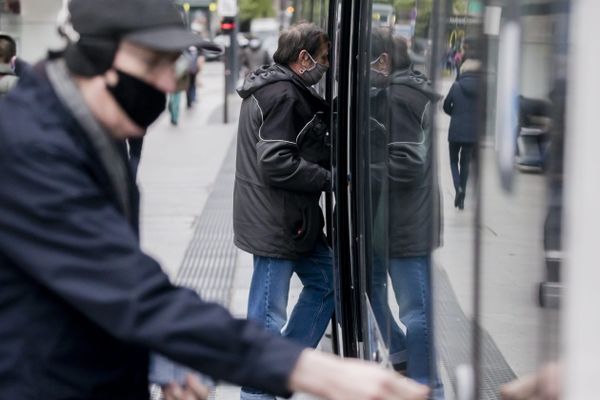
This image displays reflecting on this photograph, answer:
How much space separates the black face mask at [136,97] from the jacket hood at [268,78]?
9.52ft

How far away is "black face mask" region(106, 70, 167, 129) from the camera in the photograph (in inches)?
83.7

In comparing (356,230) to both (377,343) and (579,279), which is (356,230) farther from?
(579,279)

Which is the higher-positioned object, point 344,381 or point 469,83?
point 469,83

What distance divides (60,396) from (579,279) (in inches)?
37.0

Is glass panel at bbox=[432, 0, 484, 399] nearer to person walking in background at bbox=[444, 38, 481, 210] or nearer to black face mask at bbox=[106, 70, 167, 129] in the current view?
person walking in background at bbox=[444, 38, 481, 210]

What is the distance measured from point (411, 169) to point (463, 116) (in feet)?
2.47

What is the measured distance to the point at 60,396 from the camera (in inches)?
82.4

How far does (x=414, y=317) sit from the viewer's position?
3.33 meters

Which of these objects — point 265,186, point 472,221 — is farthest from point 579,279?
point 265,186

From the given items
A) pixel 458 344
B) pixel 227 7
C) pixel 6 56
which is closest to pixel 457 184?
pixel 458 344

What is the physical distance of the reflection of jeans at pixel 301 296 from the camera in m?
5.19

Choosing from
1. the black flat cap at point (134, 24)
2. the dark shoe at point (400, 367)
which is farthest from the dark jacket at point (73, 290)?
the dark shoe at point (400, 367)

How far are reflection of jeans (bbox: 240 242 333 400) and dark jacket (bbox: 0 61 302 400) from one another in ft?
9.94

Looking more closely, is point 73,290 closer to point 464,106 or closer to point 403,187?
point 464,106
